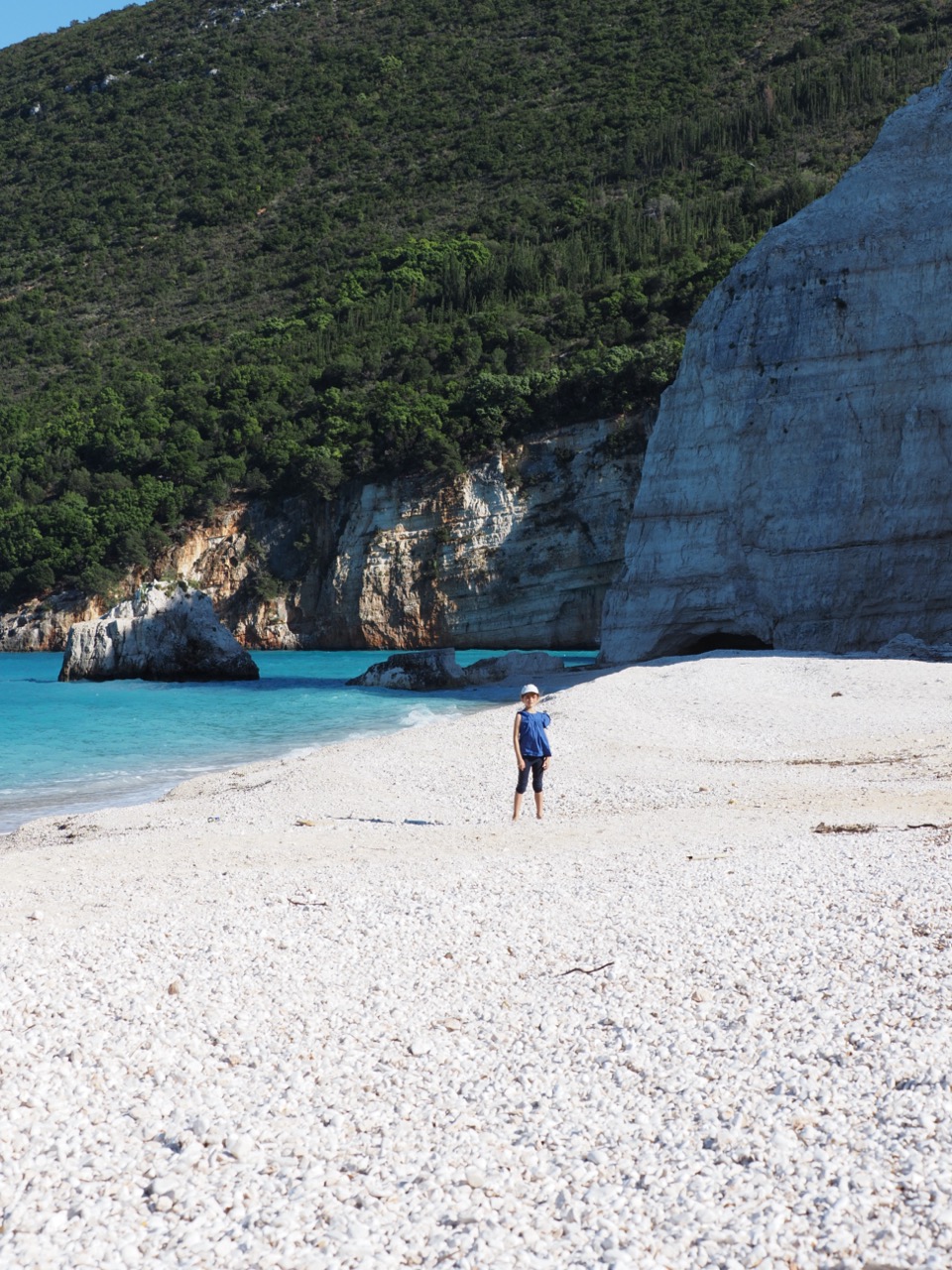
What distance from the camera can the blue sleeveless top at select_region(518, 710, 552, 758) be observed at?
35.7 ft

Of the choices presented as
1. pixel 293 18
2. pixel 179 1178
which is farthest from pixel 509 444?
pixel 293 18

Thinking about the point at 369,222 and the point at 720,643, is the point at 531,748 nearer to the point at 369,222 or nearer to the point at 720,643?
the point at 720,643

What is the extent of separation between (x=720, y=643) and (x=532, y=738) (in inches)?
755

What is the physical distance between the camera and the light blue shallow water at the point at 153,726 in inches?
611

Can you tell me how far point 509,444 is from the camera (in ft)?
158

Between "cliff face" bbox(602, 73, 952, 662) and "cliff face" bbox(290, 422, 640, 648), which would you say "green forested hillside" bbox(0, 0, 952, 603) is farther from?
"cliff face" bbox(602, 73, 952, 662)

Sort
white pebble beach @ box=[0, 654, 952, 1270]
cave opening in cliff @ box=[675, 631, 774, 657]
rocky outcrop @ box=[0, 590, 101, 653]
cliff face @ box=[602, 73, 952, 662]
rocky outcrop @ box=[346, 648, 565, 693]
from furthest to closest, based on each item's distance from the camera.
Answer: rocky outcrop @ box=[0, 590, 101, 653], rocky outcrop @ box=[346, 648, 565, 693], cave opening in cliff @ box=[675, 631, 774, 657], cliff face @ box=[602, 73, 952, 662], white pebble beach @ box=[0, 654, 952, 1270]

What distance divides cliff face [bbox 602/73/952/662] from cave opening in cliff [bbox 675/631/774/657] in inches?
3.7

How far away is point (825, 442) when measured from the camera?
26.2 metres

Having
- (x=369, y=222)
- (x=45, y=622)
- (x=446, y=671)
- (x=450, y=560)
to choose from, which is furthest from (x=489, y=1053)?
(x=369, y=222)

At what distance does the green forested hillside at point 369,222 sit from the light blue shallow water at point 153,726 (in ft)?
57.4

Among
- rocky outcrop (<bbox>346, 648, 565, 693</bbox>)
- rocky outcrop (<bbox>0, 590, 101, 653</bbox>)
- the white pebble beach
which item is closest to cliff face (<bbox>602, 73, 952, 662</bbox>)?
rocky outcrop (<bbox>346, 648, 565, 693</bbox>)

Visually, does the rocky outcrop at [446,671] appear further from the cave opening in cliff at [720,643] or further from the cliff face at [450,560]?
the cliff face at [450,560]

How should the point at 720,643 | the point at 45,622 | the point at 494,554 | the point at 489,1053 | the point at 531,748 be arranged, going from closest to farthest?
1. the point at 489,1053
2. the point at 531,748
3. the point at 720,643
4. the point at 494,554
5. the point at 45,622
